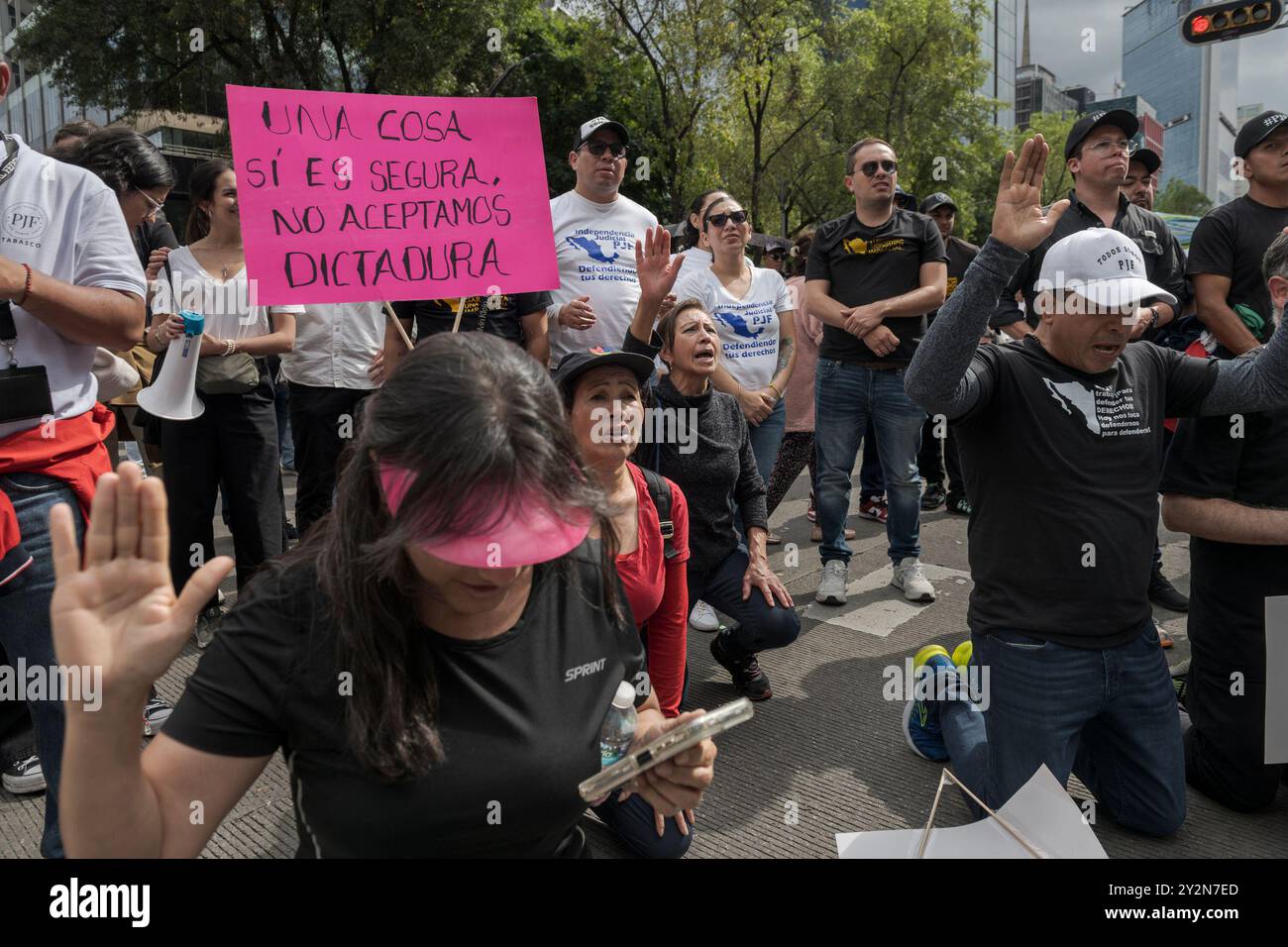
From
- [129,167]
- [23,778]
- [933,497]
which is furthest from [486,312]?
[933,497]

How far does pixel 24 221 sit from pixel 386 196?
1198mm

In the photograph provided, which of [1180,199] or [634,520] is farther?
[1180,199]

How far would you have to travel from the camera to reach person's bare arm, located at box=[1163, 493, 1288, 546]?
2.90 meters

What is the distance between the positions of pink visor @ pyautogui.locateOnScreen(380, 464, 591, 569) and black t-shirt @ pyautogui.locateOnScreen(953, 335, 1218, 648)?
1658 mm

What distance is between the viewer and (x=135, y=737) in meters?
Result: 1.21

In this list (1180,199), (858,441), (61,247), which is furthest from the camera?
(1180,199)

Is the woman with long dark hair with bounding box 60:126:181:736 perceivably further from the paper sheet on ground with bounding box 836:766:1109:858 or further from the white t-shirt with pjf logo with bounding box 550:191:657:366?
the paper sheet on ground with bounding box 836:766:1109:858

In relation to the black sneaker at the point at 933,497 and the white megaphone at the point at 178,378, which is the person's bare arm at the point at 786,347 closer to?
the black sneaker at the point at 933,497

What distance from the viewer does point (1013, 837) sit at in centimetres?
202

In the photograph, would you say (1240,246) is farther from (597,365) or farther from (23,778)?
(23,778)

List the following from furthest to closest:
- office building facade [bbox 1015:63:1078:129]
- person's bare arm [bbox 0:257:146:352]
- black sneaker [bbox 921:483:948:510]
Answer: office building facade [bbox 1015:63:1078:129]
black sneaker [bbox 921:483:948:510]
person's bare arm [bbox 0:257:146:352]

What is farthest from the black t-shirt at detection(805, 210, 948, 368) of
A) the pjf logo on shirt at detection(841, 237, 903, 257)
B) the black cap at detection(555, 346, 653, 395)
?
the black cap at detection(555, 346, 653, 395)
